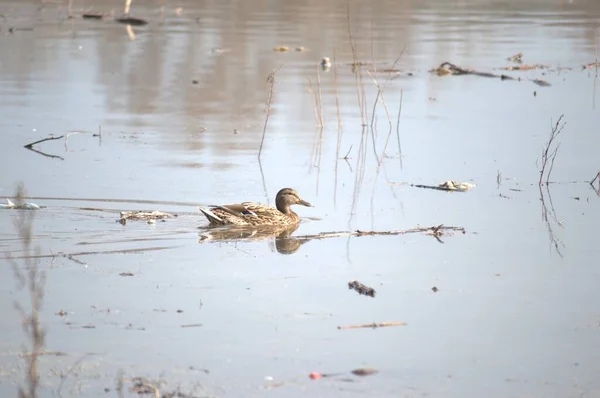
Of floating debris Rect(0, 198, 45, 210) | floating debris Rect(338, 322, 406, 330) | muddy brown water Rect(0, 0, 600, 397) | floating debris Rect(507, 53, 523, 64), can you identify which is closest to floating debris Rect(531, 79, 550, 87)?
muddy brown water Rect(0, 0, 600, 397)

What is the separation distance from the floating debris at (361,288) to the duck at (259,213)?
2.35 metres

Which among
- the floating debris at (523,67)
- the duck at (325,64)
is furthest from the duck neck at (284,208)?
the floating debris at (523,67)

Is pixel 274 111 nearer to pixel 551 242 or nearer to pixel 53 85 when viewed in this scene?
pixel 53 85

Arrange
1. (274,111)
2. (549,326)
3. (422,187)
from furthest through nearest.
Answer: (274,111), (422,187), (549,326)

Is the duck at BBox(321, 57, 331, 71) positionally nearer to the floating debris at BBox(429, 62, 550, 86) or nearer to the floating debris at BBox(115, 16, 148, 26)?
the floating debris at BBox(429, 62, 550, 86)

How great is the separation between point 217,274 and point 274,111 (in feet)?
26.1

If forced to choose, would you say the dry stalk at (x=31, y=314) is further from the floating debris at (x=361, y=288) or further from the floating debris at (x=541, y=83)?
the floating debris at (x=541, y=83)

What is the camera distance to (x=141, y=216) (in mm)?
10070

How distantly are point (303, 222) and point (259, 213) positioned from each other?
42cm

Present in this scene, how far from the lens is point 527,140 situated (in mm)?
13914

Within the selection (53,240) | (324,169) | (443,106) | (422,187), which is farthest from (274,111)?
(53,240)

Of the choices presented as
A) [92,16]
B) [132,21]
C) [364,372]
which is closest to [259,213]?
[364,372]

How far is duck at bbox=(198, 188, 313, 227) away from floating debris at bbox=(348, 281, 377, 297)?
235cm

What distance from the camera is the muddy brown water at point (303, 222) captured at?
21.2 feet
